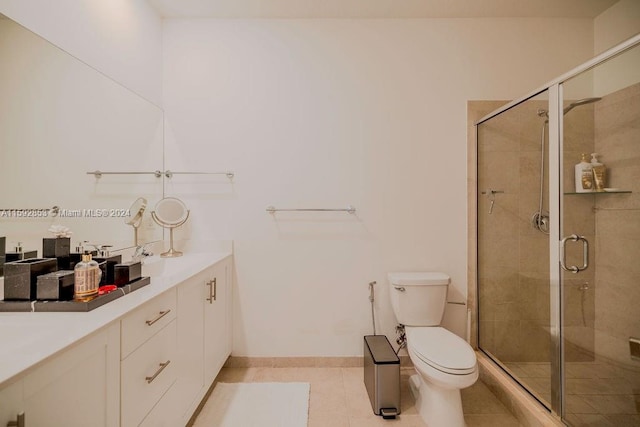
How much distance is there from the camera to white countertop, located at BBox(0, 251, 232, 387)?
0.71 metres

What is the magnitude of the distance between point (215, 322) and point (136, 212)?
89 centimetres

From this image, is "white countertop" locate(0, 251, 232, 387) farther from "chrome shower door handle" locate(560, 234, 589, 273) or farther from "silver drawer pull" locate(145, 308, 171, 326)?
"chrome shower door handle" locate(560, 234, 589, 273)

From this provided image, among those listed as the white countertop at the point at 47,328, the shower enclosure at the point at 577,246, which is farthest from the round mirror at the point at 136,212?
the shower enclosure at the point at 577,246

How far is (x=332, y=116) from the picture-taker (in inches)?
87.5

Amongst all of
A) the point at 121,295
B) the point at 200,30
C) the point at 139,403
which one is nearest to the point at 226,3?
the point at 200,30

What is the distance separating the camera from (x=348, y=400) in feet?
6.08

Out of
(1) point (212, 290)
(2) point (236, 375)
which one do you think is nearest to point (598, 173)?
(1) point (212, 290)

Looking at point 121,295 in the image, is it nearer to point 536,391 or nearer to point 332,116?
point 332,116

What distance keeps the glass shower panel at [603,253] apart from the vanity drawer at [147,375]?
197cm

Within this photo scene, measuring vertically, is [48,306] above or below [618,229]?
below

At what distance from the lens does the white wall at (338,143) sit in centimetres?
222

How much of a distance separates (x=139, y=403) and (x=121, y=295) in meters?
0.41

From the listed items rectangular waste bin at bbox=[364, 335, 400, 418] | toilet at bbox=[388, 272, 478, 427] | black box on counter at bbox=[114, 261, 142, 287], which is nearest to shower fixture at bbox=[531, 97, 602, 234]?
toilet at bbox=[388, 272, 478, 427]

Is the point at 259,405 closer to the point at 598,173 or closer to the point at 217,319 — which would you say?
the point at 217,319
